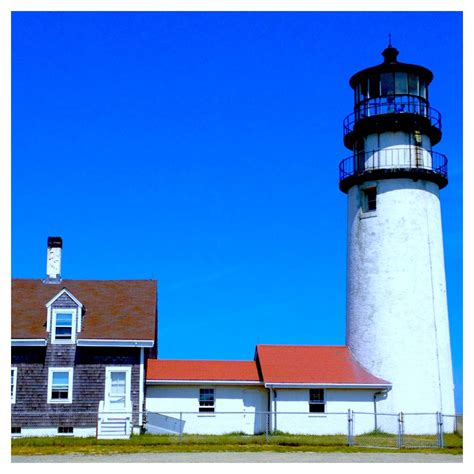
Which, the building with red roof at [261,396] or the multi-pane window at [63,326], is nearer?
the multi-pane window at [63,326]

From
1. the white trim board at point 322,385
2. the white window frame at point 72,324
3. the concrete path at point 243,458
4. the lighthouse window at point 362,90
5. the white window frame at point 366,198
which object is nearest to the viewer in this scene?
the concrete path at point 243,458

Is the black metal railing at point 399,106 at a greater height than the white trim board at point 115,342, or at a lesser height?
greater

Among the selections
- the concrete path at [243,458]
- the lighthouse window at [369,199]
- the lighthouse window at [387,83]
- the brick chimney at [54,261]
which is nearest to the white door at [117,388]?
the brick chimney at [54,261]

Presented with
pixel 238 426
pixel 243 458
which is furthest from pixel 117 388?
pixel 243 458

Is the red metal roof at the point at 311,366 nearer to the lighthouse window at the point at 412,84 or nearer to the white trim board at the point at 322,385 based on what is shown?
the white trim board at the point at 322,385

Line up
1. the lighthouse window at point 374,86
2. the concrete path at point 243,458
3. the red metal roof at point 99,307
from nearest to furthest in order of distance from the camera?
the concrete path at point 243,458 < the red metal roof at point 99,307 < the lighthouse window at point 374,86

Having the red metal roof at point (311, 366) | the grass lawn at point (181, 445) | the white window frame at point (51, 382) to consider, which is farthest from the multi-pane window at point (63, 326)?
the red metal roof at point (311, 366)

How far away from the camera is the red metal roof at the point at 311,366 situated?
96.0ft

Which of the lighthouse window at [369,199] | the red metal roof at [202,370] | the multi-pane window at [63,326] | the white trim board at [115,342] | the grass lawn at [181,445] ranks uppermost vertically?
the lighthouse window at [369,199]

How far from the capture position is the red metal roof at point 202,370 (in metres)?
29.3

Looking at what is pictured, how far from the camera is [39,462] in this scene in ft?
60.7
